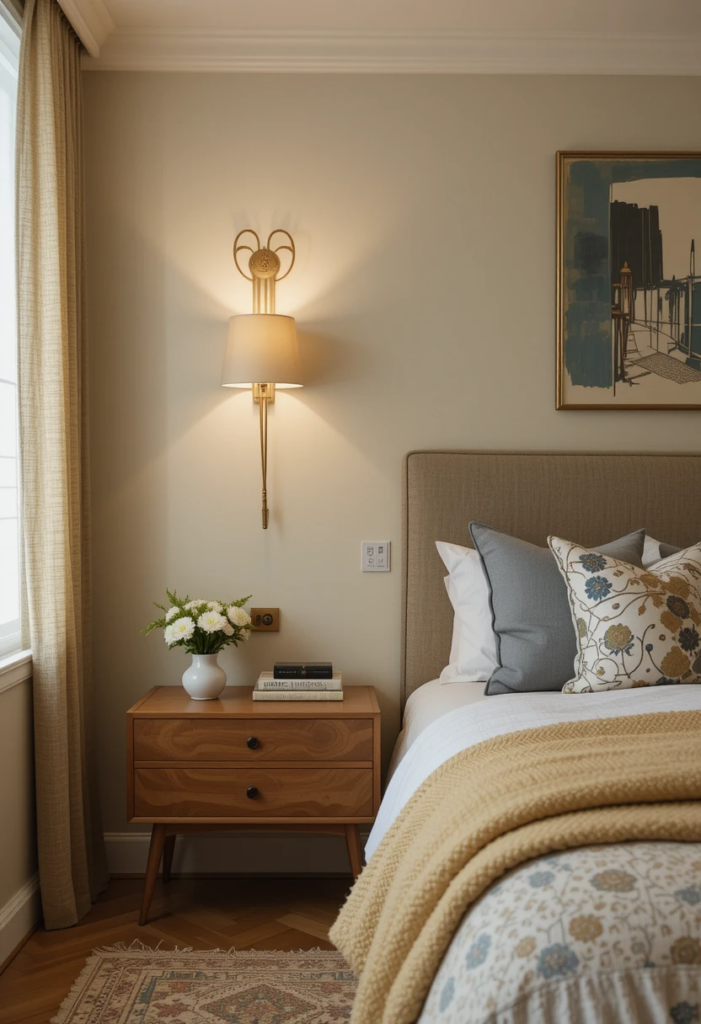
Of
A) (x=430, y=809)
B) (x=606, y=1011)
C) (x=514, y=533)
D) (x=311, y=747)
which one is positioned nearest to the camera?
(x=606, y=1011)

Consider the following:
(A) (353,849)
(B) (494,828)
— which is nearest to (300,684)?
(A) (353,849)

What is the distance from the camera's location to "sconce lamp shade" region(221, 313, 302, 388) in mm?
2684

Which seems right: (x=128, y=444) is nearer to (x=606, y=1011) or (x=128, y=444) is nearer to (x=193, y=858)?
(x=193, y=858)

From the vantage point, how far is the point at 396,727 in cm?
296

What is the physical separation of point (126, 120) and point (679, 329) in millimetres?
1954

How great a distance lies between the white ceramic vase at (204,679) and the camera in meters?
2.67

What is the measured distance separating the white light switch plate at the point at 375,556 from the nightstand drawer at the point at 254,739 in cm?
58

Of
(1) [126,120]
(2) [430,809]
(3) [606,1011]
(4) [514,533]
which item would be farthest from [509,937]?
(1) [126,120]

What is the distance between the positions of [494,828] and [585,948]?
0.25m

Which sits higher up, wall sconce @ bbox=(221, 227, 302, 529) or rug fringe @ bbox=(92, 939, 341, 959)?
wall sconce @ bbox=(221, 227, 302, 529)

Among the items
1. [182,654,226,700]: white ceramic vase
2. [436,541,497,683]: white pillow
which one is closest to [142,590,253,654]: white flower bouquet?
→ [182,654,226,700]: white ceramic vase

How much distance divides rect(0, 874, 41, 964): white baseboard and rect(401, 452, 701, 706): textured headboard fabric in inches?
49.3

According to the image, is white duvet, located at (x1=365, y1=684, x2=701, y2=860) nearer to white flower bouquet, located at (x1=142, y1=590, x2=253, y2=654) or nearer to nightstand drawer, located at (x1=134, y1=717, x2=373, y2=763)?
nightstand drawer, located at (x1=134, y1=717, x2=373, y2=763)

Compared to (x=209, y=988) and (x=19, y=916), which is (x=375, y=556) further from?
(x=19, y=916)
